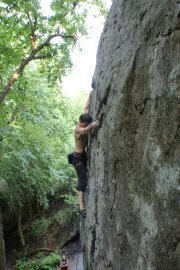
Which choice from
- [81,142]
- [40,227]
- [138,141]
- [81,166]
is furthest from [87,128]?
[40,227]

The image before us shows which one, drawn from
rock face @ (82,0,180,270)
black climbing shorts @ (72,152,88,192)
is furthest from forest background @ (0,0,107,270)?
rock face @ (82,0,180,270)

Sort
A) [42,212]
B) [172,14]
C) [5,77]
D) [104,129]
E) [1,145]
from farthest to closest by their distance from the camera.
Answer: [42,212] → [5,77] → [1,145] → [104,129] → [172,14]

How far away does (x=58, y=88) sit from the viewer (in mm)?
18156

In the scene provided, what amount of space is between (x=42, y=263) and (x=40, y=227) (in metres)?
3.30

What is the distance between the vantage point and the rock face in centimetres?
334

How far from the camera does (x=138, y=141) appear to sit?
4.21 meters

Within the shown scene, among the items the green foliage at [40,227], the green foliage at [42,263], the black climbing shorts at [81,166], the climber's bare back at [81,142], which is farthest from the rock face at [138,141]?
the green foliage at [40,227]

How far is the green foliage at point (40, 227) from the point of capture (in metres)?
19.0

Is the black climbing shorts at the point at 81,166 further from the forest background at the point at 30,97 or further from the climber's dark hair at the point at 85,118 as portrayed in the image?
the forest background at the point at 30,97

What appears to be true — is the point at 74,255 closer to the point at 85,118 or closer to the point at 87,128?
the point at 85,118

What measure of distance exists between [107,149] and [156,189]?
1900mm

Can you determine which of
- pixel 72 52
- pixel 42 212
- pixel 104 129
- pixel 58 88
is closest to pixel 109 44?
pixel 104 129

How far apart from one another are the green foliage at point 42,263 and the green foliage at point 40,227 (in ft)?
7.21

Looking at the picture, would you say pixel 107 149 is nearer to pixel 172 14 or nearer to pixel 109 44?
pixel 109 44
